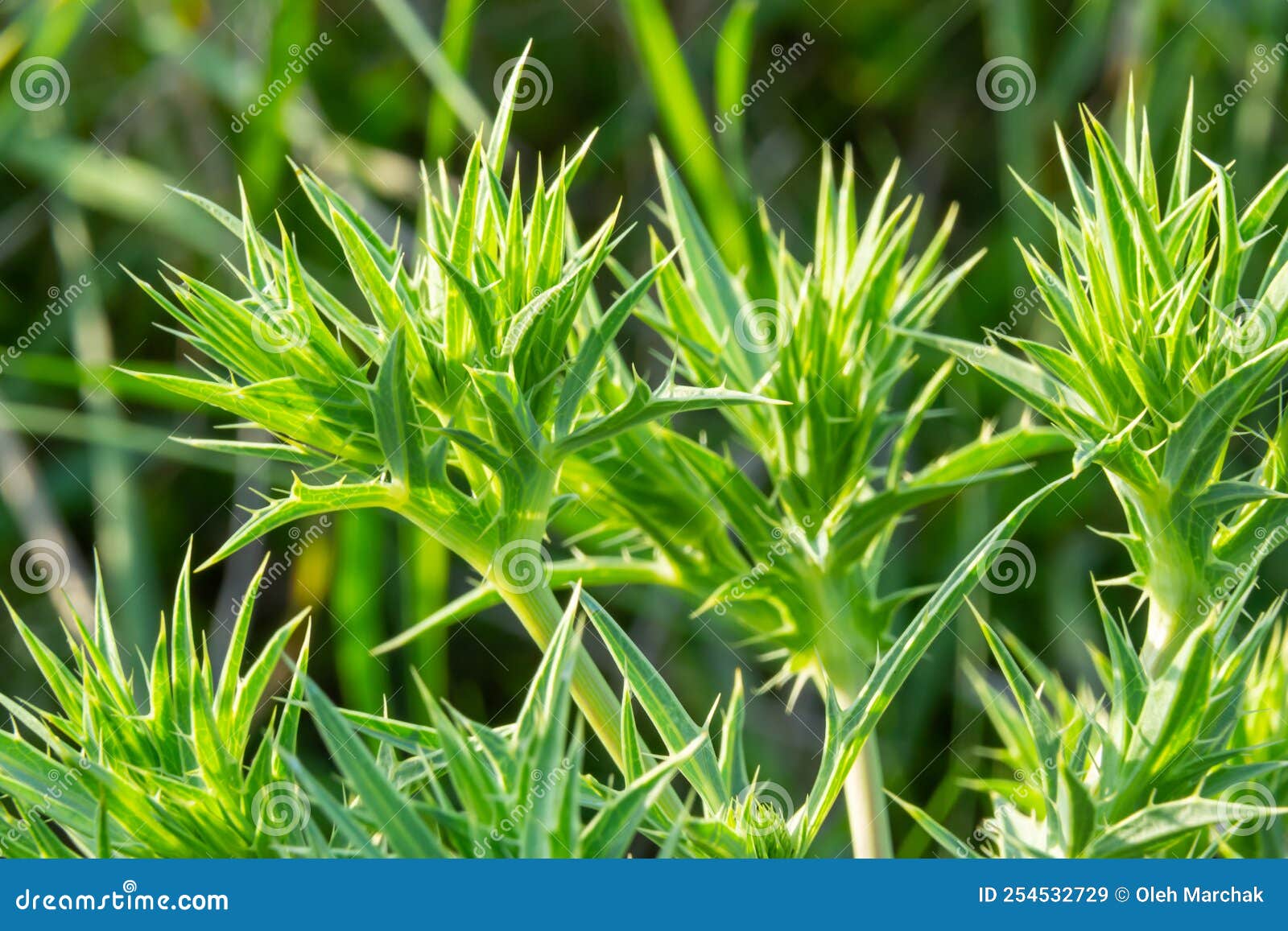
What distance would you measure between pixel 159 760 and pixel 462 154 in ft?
4.44

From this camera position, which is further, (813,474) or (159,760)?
(813,474)

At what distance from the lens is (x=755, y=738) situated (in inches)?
57.6

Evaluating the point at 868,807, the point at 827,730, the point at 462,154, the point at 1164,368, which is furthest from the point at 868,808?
the point at 462,154

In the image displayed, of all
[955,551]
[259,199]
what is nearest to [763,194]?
[955,551]

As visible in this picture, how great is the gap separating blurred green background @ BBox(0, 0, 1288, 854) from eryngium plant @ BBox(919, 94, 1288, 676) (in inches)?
31.3

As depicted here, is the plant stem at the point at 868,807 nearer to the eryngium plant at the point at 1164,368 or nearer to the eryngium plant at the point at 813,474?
the eryngium plant at the point at 813,474

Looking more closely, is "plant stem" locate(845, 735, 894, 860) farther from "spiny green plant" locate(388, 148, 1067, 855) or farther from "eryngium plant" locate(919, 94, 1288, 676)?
"eryngium plant" locate(919, 94, 1288, 676)

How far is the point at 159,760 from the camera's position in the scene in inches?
18.9

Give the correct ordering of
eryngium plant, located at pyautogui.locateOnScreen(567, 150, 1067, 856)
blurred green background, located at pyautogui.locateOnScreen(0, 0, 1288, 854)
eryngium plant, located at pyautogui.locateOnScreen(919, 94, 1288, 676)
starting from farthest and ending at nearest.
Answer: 1. blurred green background, located at pyautogui.locateOnScreen(0, 0, 1288, 854)
2. eryngium plant, located at pyautogui.locateOnScreen(567, 150, 1067, 856)
3. eryngium plant, located at pyautogui.locateOnScreen(919, 94, 1288, 676)

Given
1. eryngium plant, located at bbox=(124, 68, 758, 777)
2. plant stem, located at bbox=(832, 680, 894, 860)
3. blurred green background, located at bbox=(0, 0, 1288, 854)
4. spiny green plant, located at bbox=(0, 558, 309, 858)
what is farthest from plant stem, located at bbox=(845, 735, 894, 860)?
blurred green background, located at bbox=(0, 0, 1288, 854)

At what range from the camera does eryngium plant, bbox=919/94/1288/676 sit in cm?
47

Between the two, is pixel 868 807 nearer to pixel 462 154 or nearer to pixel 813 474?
pixel 813 474

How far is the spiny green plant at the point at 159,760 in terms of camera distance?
1.44ft

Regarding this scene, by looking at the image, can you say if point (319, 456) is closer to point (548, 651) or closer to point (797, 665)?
point (548, 651)
